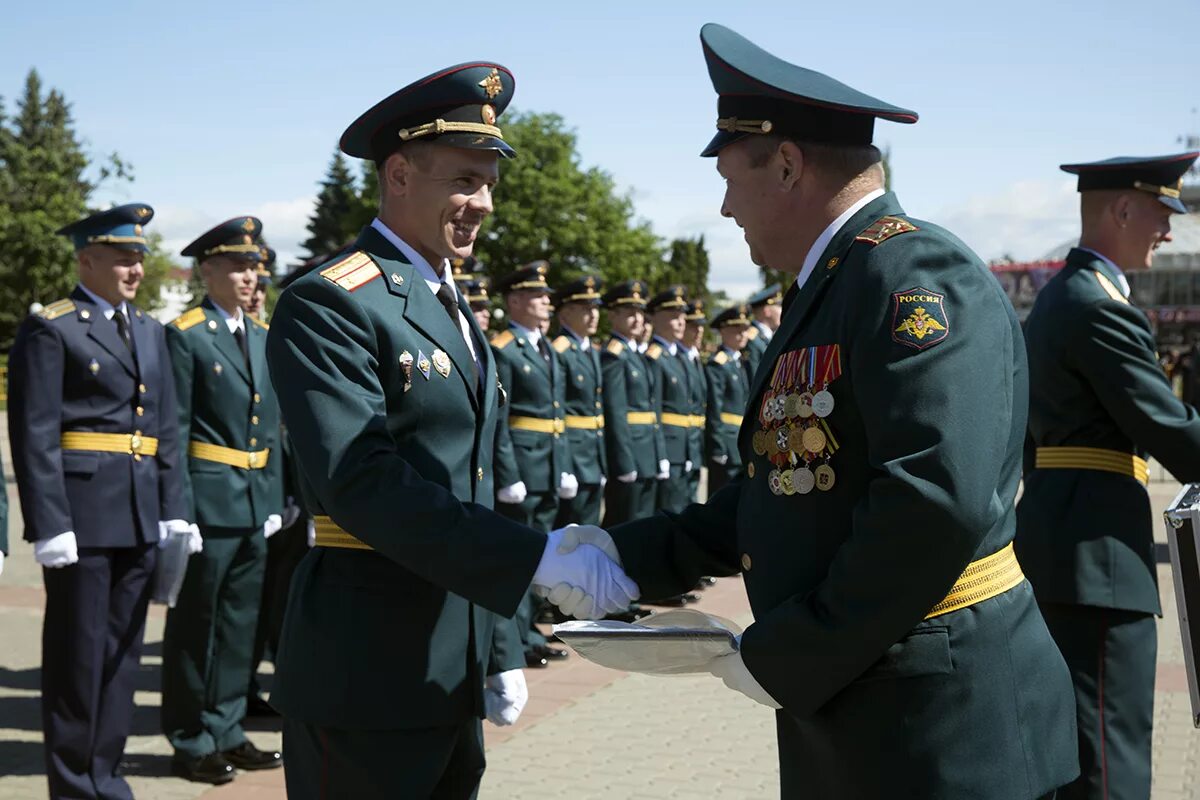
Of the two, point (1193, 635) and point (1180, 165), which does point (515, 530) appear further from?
point (1180, 165)

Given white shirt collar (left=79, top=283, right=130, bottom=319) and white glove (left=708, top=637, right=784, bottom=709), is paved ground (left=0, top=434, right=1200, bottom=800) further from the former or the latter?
white glove (left=708, top=637, right=784, bottom=709)

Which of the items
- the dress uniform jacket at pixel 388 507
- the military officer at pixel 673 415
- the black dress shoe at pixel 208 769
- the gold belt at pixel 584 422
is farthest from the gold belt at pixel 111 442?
the military officer at pixel 673 415

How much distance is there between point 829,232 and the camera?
2547mm

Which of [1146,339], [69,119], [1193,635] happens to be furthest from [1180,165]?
[69,119]

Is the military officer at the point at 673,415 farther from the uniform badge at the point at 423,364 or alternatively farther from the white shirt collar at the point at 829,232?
the white shirt collar at the point at 829,232

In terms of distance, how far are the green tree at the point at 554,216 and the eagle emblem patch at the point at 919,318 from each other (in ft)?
154

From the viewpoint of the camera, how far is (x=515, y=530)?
9.09ft

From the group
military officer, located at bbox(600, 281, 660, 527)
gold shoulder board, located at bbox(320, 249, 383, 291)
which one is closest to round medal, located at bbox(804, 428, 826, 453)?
gold shoulder board, located at bbox(320, 249, 383, 291)

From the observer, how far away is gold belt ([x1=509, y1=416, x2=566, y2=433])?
30.0 ft

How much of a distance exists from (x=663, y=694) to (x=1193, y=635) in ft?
15.0

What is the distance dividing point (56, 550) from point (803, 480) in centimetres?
343

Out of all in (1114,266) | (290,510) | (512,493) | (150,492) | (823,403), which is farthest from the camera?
(512,493)

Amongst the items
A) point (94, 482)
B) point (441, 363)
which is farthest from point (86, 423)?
point (441, 363)

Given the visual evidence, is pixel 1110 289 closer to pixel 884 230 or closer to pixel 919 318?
pixel 884 230
